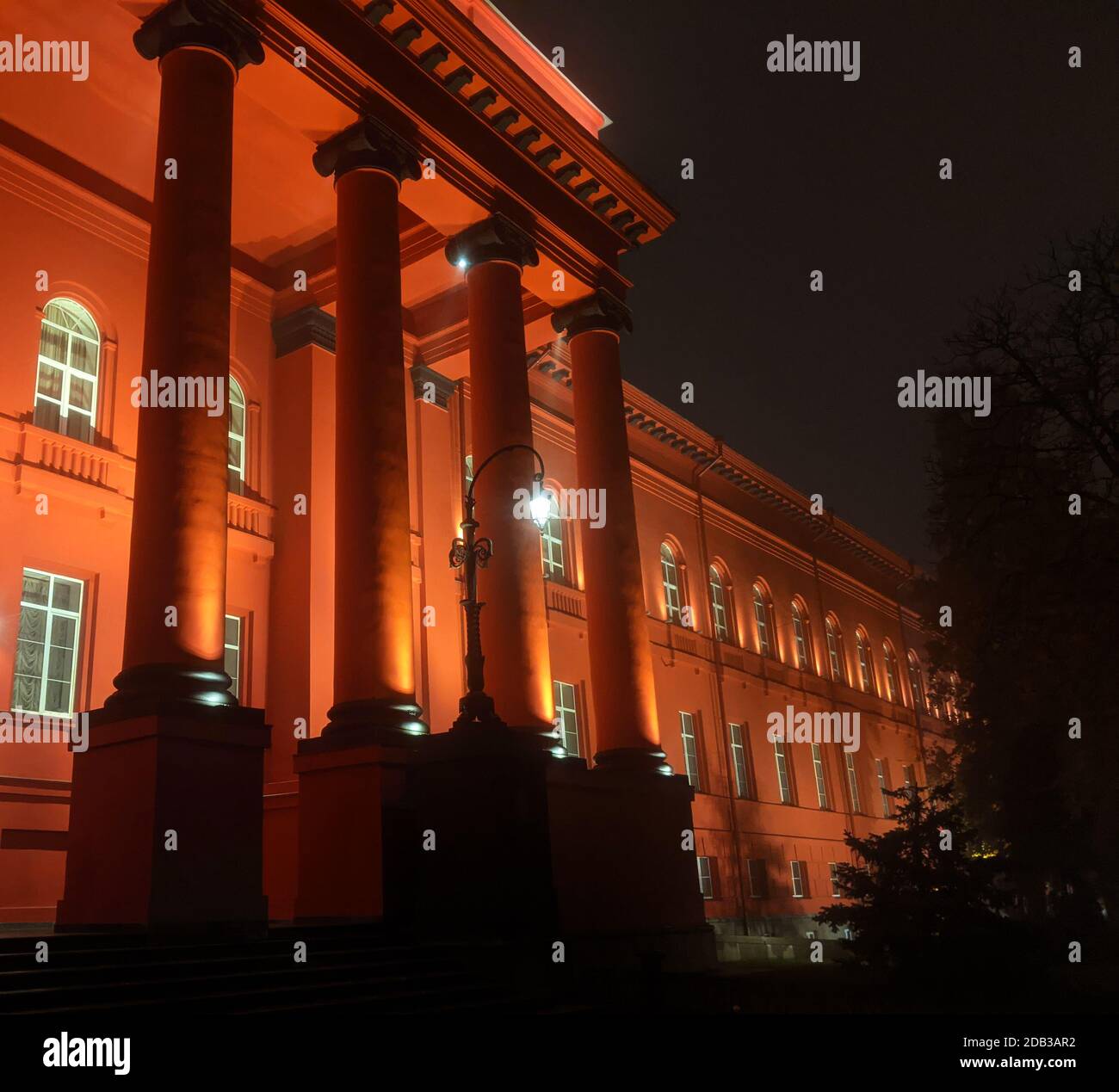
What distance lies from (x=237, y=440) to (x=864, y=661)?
28.2m

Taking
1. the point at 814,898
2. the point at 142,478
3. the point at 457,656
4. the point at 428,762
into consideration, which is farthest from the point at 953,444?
the point at 142,478

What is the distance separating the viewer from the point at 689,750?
28.0m

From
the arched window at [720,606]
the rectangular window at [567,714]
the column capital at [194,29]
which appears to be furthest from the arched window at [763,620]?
the column capital at [194,29]

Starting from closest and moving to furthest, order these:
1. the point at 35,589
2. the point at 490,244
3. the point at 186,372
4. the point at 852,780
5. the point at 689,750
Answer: the point at 186,372, the point at 35,589, the point at 490,244, the point at 689,750, the point at 852,780

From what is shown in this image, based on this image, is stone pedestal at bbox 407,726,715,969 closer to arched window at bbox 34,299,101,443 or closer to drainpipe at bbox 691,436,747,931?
arched window at bbox 34,299,101,443

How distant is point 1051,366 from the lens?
15.4m

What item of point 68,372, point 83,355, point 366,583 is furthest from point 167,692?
point 83,355

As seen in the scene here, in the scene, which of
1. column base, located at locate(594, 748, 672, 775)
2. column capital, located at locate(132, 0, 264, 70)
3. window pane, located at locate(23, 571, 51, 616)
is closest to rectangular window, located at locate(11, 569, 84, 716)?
window pane, located at locate(23, 571, 51, 616)

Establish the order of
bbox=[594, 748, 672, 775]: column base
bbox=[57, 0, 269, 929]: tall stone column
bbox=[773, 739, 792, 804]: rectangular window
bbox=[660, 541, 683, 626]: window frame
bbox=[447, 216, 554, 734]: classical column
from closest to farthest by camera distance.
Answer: bbox=[57, 0, 269, 929]: tall stone column → bbox=[447, 216, 554, 734]: classical column → bbox=[594, 748, 672, 775]: column base → bbox=[660, 541, 683, 626]: window frame → bbox=[773, 739, 792, 804]: rectangular window

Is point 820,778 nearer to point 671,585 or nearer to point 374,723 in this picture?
point 671,585

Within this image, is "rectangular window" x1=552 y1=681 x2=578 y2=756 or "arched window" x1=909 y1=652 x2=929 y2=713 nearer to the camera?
"rectangular window" x1=552 y1=681 x2=578 y2=756

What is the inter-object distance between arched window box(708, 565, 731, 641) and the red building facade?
25.9ft

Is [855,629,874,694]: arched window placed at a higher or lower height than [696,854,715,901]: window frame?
higher

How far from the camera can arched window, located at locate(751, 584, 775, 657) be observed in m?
33.1
